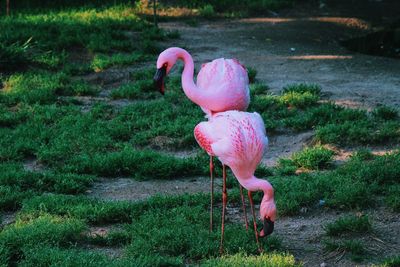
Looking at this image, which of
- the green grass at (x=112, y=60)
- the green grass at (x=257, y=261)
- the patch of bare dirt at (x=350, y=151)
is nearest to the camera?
the green grass at (x=257, y=261)

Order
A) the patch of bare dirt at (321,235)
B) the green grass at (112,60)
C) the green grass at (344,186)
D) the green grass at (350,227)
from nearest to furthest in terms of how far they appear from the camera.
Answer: the patch of bare dirt at (321,235) → the green grass at (350,227) → the green grass at (344,186) → the green grass at (112,60)

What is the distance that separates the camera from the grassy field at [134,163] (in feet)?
16.3

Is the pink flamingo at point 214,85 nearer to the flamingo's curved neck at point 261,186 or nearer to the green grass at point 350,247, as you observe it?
the flamingo's curved neck at point 261,186

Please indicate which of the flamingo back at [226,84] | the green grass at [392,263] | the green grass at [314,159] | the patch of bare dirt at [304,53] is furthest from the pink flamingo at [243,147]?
the patch of bare dirt at [304,53]

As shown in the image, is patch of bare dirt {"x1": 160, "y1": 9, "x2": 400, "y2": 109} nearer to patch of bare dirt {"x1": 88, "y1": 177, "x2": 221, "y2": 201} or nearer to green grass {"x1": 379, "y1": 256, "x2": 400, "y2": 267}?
patch of bare dirt {"x1": 88, "y1": 177, "x2": 221, "y2": 201}

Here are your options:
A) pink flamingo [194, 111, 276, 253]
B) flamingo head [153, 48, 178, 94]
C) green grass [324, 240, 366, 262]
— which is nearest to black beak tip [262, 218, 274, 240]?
pink flamingo [194, 111, 276, 253]

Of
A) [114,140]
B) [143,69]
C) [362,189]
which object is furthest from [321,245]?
[143,69]

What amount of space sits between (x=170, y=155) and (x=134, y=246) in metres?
2.21

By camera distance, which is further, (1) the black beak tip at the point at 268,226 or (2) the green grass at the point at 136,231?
(2) the green grass at the point at 136,231

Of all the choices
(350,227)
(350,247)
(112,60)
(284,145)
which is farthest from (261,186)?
(112,60)

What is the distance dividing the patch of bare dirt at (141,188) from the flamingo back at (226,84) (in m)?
1.17

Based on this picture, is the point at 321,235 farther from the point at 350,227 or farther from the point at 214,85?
the point at 214,85

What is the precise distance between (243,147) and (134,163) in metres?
2.09

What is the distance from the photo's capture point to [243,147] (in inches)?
188
